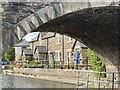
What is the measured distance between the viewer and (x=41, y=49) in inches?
2008

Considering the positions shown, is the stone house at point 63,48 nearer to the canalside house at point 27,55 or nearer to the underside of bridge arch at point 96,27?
the canalside house at point 27,55

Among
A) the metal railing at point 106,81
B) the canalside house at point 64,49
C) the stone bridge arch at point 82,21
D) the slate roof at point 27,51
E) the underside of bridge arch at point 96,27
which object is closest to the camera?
the stone bridge arch at point 82,21

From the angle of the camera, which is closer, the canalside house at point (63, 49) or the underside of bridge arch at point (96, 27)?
the underside of bridge arch at point (96, 27)

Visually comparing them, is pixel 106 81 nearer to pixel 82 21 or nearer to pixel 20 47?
pixel 82 21

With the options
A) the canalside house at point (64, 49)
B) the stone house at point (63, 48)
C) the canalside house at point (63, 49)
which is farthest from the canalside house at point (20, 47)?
the canalside house at point (64, 49)

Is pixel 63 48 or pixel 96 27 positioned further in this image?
pixel 63 48

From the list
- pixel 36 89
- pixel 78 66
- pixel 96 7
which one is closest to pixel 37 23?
pixel 96 7

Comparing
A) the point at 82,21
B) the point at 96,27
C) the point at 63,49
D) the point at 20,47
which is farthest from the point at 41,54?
the point at 82,21

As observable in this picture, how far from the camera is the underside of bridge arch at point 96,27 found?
807cm

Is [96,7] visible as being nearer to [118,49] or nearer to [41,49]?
[118,49]

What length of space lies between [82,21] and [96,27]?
1113mm

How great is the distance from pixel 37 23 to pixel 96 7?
4.53ft

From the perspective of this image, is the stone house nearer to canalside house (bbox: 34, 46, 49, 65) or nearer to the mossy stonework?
canalside house (bbox: 34, 46, 49, 65)

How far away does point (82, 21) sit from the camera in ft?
30.5
